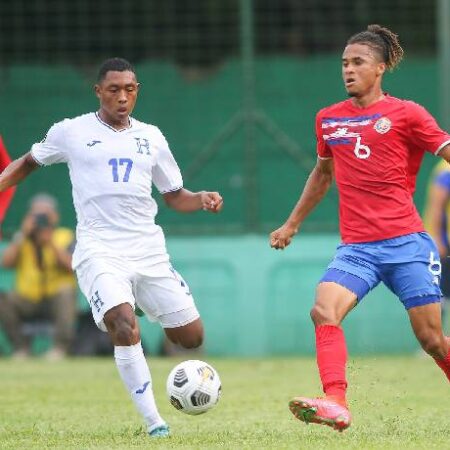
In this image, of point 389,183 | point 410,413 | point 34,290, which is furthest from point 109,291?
point 34,290

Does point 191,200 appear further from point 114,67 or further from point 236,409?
point 236,409

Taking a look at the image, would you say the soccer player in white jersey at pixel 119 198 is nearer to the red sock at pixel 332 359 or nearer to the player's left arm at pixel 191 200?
the player's left arm at pixel 191 200

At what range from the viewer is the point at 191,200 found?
9586mm

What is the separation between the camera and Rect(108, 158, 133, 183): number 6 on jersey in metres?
9.20

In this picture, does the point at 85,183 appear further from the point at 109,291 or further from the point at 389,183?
the point at 389,183

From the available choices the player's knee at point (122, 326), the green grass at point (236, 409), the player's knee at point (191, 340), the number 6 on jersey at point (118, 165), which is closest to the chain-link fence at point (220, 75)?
the green grass at point (236, 409)

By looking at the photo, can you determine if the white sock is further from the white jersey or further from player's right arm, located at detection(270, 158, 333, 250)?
player's right arm, located at detection(270, 158, 333, 250)

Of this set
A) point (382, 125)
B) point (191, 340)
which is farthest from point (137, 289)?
point (382, 125)

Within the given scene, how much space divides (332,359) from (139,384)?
4.06ft

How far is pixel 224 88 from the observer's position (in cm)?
1723

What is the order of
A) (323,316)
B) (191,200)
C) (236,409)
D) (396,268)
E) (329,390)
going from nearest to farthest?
(329,390) < (323,316) < (396,268) < (191,200) < (236,409)

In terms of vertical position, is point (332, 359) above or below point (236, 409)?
above

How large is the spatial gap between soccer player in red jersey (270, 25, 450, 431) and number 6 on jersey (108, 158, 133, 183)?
1304 millimetres

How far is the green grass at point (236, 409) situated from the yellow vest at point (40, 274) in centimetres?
98
